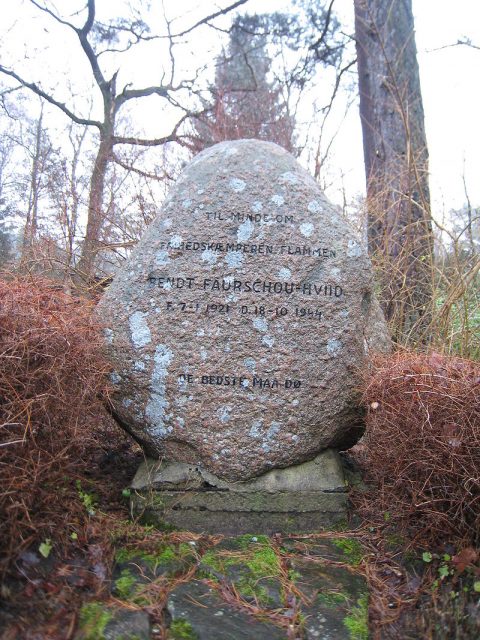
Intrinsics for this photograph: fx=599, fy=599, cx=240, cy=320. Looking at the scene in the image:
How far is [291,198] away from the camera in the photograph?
3.21m

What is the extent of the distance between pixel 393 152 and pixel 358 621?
4782 mm

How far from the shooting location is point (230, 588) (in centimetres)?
236

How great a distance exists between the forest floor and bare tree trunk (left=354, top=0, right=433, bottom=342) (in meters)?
2.50

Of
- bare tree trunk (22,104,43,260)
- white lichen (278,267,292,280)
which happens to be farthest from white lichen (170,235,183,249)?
bare tree trunk (22,104,43,260)

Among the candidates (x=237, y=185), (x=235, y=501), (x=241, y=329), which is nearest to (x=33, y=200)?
(x=237, y=185)

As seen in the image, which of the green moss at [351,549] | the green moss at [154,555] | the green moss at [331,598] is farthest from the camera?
the green moss at [351,549]

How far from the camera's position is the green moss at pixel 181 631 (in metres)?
2.05

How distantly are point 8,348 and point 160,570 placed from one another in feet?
3.55

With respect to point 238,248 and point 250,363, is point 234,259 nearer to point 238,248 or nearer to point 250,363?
point 238,248

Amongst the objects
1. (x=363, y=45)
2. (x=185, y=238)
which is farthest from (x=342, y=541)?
(x=363, y=45)

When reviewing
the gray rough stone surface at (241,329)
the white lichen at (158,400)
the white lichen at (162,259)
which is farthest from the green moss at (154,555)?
the white lichen at (162,259)

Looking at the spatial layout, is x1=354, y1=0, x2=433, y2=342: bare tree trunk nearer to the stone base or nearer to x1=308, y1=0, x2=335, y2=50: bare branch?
x1=308, y1=0, x2=335, y2=50: bare branch

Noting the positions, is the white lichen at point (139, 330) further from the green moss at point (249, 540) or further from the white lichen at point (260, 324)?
the green moss at point (249, 540)

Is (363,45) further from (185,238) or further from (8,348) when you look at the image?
(8,348)
